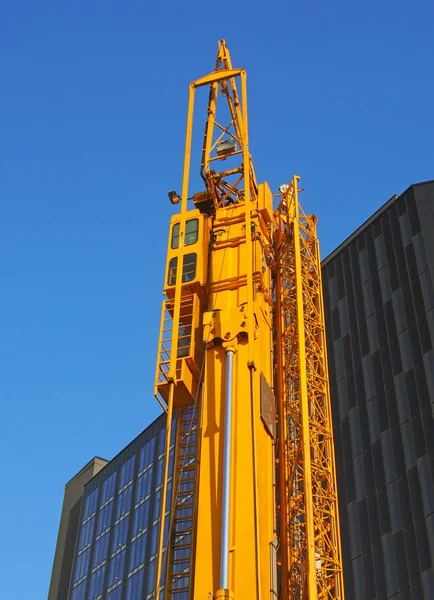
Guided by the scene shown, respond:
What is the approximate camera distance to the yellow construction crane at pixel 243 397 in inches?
785

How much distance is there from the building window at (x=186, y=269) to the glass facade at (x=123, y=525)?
4642 centimetres

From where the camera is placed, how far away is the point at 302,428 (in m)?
23.8

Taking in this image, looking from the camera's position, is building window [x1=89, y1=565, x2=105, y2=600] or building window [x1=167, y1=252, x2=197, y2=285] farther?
building window [x1=89, y1=565, x2=105, y2=600]

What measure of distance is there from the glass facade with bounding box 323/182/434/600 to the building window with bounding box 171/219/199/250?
28096 mm

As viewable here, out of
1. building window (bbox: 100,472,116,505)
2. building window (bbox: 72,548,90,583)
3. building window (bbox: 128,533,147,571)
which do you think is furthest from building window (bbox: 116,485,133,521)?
building window (bbox: 72,548,90,583)

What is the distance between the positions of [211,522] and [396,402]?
1397 inches

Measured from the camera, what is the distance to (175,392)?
23141mm

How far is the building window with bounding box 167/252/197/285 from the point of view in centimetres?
2495

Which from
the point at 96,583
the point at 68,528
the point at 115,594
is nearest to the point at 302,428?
the point at 115,594

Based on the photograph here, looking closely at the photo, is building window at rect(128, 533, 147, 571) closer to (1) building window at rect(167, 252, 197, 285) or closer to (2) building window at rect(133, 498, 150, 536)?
(2) building window at rect(133, 498, 150, 536)

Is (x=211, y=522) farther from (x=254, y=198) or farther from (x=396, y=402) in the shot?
(x=396, y=402)

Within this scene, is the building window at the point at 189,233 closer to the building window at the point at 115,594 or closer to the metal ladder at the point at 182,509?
the metal ladder at the point at 182,509

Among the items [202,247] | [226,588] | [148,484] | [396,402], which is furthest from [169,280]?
[148,484]

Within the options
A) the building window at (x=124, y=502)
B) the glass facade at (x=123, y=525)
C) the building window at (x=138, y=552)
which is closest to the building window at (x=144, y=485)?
the glass facade at (x=123, y=525)
